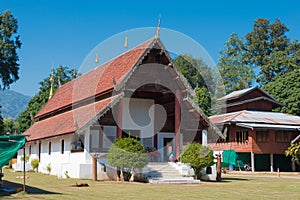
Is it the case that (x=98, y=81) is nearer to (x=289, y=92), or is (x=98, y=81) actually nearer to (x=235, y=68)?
(x=289, y=92)

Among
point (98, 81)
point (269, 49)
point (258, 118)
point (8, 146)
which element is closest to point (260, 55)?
point (269, 49)

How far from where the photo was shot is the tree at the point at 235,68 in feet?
194

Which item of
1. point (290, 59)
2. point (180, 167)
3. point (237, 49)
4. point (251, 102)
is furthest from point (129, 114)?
point (237, 49)

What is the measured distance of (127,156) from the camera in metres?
19.9

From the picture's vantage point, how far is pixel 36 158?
3075 cm

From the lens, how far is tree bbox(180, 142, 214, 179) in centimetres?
2167

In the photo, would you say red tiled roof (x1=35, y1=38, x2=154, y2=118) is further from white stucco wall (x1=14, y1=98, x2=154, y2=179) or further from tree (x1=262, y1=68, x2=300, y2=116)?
tree (x1=262, y1=68, x2=300, y2=116)

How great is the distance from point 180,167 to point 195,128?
3734 mm

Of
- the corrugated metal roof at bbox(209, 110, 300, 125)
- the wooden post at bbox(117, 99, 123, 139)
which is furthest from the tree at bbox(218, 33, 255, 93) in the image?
the wooden post at bbox(117, 99, 123, 139)

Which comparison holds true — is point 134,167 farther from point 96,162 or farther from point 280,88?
point 280,88

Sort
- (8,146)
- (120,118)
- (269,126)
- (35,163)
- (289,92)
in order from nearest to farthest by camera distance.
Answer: (8,146) → (120,118) → (35,163) → (269,126) → (289,92)

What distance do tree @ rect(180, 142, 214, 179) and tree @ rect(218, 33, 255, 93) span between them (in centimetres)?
3546

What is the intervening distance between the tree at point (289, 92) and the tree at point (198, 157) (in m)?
26.4

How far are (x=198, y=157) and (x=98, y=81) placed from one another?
30.4 feet
